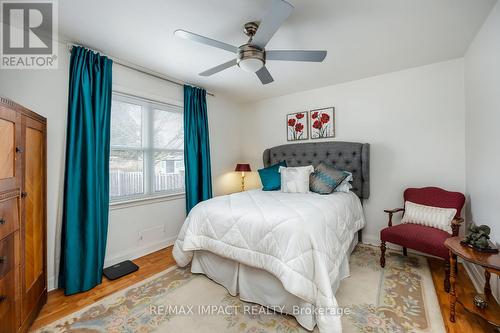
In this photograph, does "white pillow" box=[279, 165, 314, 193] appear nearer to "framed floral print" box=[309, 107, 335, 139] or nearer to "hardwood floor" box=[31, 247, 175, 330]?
"framed floral print" box=[309, 107, 335, 139]

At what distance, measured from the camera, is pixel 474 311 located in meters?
1.50

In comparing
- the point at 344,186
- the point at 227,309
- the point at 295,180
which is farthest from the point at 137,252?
the point at 344,186

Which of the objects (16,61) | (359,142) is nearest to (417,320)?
(359,142)

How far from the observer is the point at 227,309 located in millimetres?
1781

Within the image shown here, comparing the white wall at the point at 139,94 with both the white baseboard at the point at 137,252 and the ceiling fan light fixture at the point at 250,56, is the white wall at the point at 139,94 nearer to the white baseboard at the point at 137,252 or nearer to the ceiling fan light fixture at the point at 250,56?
the white baseboard at the point at 137,252

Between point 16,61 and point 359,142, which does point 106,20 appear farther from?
point 359,142

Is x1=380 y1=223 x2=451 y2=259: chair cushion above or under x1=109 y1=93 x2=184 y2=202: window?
under

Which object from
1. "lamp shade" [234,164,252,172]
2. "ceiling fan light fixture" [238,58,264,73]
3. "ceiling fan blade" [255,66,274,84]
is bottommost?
"lamp shade" [234,164,252,172]

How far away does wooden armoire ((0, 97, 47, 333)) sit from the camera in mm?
1330

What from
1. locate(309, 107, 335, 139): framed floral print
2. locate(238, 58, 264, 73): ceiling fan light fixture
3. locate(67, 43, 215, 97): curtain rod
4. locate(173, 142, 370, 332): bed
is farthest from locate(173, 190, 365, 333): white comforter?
locate(67, 43, 215, 97): curtain rod

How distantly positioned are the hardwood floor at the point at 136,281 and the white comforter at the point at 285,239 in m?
0.46

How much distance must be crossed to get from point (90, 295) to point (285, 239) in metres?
1.90

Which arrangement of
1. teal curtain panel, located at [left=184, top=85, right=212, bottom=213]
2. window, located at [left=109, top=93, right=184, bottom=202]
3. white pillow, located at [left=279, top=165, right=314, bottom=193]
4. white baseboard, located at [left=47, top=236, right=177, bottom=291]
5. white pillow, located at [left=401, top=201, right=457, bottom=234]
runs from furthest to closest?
teal curtain panel, located at [left=184, top=85, right=212, bottom=213] → white pillow, located at [left=279, top=165, right=314, bottom=193] → window, located at [left=109, top=93, right=184, bottom=202] → white pillow, located at [left=401, top=201, right=457, bottom=234] → white baseboard, located at [left=47, top=236, right=177, bottom=291]

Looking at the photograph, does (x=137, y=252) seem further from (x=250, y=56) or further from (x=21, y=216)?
(x=250, y=56)
